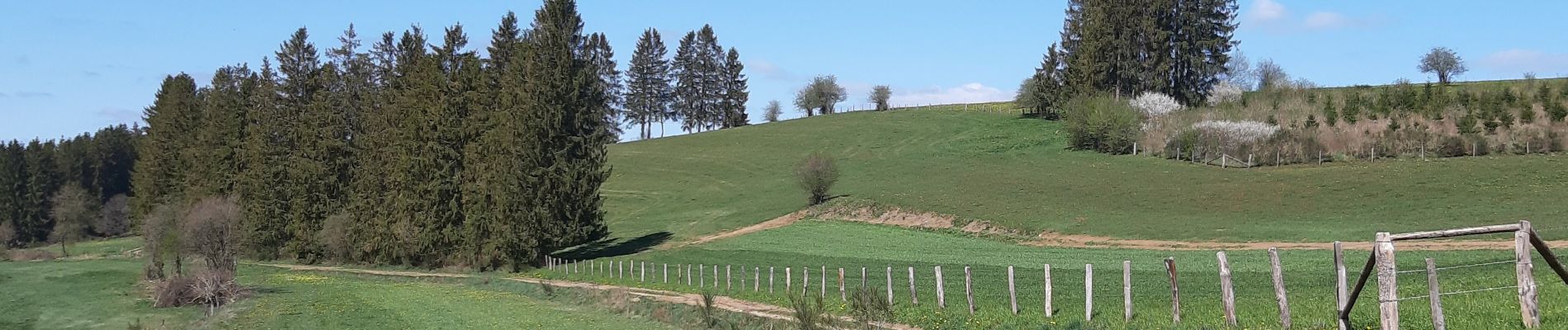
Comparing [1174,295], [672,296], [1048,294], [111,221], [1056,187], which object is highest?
[1056,187]

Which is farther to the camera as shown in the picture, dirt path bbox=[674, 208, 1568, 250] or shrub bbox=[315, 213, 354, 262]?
shrub bbox=[315, 213, 354, 262]

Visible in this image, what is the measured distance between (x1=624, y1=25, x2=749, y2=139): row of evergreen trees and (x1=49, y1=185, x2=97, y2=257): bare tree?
60225 mm

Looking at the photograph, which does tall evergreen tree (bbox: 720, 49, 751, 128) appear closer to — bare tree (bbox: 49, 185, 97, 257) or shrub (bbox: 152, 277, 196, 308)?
bare tree (bbox: 49, 185, 97, 257)

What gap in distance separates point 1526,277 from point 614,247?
55152mm

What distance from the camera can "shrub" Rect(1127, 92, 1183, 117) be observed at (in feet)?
281

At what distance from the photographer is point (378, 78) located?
7194 cm

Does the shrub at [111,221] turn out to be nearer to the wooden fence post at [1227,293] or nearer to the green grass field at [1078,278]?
the green grass field at [1078,278]

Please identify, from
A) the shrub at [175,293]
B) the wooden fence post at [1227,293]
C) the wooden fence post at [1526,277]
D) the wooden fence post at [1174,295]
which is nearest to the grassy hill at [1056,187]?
the wooden fence post at [1174,295]

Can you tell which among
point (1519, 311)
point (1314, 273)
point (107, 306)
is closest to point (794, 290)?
point (1314, 273)

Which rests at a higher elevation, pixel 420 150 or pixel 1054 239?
pixel 420 150

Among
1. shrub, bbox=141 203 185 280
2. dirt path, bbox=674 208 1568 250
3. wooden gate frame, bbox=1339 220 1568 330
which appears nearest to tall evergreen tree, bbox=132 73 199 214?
shrub, bbox=141 203 185 280

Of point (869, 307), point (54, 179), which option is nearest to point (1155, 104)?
point (869, 307)

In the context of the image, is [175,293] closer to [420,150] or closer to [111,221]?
[420,150]

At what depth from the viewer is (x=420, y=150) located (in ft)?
196
